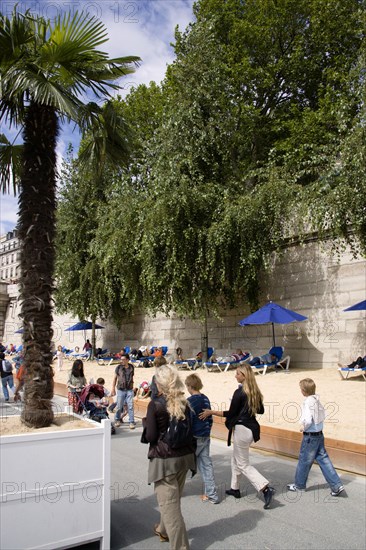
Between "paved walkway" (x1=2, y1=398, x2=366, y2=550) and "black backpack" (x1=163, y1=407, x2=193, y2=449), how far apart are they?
3.62 ft

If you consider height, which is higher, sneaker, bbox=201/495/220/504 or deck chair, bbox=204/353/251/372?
deck chair, bbox=204/353/251/372

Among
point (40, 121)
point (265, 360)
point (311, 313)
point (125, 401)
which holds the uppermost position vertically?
point (40, 121)

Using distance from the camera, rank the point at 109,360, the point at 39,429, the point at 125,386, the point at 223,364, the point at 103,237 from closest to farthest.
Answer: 1. the point at 39,429
2. the point at 125,386
3. the point at 223,364
4. the point at 103,237
5. the point at 109,360

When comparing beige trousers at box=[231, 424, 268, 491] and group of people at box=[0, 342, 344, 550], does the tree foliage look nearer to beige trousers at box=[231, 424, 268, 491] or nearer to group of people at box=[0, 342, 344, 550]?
group of people at box=[0, 342, 344, 550]

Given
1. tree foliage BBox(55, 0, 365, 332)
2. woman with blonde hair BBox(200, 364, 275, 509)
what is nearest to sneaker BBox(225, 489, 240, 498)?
woman with blonde hair BBox(200, 364, 275, 509)

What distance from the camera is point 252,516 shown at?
17.4ft

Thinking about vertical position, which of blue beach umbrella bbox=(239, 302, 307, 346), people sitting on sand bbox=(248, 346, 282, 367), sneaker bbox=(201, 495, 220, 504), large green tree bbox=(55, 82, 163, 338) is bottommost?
sneaker bbox=(201, 495, 220, 504)

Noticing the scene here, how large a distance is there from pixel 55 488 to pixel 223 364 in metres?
14.7

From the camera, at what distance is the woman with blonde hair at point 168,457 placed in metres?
4.07

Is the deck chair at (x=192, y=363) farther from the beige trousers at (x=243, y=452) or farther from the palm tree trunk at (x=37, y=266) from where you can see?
the palm tree trunk at (x=37, y=266)

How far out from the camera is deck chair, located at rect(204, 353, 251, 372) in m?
18.0

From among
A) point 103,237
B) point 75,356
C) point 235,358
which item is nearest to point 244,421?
point 235,358

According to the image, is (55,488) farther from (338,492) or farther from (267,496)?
(338,492)

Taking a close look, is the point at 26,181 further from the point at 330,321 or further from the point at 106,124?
the point at 330,321
